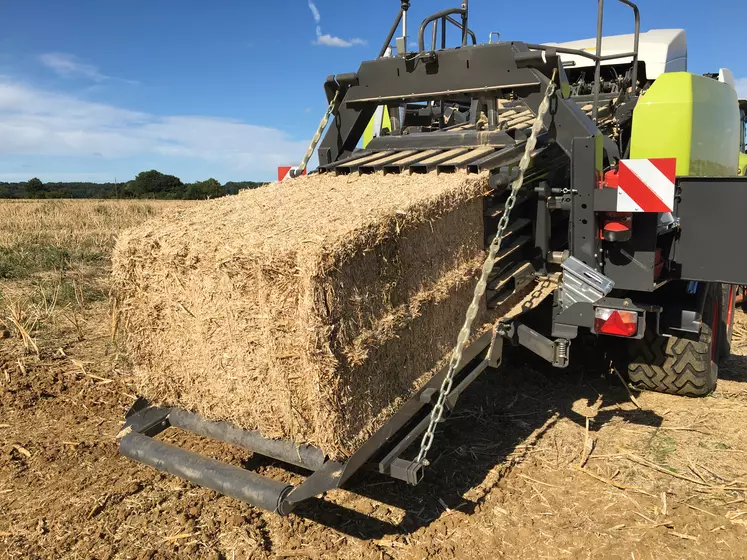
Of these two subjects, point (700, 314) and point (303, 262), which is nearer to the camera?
point (303, 262)

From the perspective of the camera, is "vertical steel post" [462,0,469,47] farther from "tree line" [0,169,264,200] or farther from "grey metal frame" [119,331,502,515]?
"tree line" [0,169,264,200]

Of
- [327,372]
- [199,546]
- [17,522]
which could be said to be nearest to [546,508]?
[327,372]

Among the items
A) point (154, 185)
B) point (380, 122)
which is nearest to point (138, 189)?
point (154, 185)

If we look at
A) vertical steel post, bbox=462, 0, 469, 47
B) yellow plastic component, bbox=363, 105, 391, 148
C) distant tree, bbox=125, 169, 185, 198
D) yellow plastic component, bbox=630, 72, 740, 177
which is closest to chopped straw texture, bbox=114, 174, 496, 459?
yellow plastic component, bbox=630, 72, 740, 177

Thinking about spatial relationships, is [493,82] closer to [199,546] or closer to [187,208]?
[187,208]

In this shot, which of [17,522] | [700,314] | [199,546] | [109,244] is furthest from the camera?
[109,244]

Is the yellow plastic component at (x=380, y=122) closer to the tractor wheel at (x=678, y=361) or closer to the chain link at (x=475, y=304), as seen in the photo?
the chain link at (x=475, y=304)

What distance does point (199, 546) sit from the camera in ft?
8.93

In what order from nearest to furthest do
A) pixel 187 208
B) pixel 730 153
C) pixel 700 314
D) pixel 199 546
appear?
pixel 199 546
pixel 187 208
pixel 700 314
pixel 730 153

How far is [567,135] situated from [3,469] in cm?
393

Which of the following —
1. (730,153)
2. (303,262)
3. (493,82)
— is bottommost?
(303,262)

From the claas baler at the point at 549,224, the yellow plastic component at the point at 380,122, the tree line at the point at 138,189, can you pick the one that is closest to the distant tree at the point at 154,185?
the tree line at the point at 138,189

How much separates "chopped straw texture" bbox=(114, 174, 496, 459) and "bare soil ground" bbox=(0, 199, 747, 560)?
23.6 inches

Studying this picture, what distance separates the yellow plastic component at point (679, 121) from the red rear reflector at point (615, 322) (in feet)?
3.84
